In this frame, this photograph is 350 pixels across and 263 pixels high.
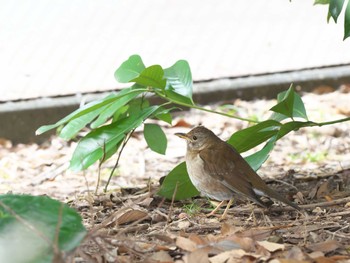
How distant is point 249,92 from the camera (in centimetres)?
811

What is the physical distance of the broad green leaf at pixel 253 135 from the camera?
4.83 m

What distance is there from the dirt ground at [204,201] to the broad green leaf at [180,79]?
0.59m

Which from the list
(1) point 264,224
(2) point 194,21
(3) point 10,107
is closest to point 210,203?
(1) point 264,224

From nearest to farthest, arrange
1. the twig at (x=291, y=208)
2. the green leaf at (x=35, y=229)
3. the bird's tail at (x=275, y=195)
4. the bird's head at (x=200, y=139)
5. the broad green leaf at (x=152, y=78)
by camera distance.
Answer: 1. the green leaf at (x=35, y=229)
2. the bird's tail at (x=275, y=195)
3. the twig at (x=291, y=208)
4. the broad green leaf at (x=152, y=78)
5. the bird's head at (x=200, y=139)

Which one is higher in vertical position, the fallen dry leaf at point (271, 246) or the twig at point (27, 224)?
the twig at point (27, 224)

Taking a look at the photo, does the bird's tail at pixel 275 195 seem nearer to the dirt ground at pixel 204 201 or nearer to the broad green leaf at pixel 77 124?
the dirt ground at pixel 204 201

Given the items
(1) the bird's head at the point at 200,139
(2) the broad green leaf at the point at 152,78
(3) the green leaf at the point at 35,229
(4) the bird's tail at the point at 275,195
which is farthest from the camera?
(1) the bird's head at the point at 200,139

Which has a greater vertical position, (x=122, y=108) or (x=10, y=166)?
(x=122, y=108)

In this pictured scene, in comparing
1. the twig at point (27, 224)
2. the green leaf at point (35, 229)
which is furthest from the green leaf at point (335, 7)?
the twig at point (27, 224)

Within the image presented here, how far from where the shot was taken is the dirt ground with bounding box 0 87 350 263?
11.9ft

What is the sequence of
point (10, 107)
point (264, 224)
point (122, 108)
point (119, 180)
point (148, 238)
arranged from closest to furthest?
point (148, 238) < point (264, 224) < point (122, 108) < point (119, 180) < point (10, 107)

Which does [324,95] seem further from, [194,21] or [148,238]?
[148,238]

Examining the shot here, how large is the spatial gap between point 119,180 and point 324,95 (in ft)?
8.63

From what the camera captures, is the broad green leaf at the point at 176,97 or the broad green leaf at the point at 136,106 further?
the broad green leaf at the point at 136,106
